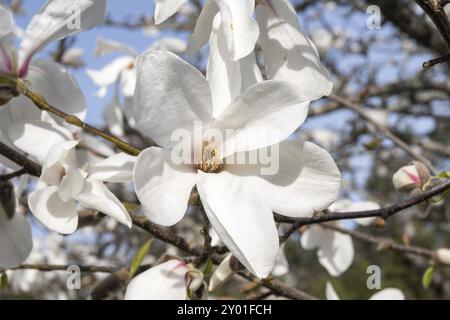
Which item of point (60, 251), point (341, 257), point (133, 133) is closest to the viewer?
point (341, 257)

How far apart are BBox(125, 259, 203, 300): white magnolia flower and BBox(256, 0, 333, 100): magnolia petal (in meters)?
0.25

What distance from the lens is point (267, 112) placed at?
599 millimetres

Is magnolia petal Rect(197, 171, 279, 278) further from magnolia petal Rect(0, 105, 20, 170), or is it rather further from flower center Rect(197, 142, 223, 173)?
magnolia petal Rect(0, 105, 20, 170)

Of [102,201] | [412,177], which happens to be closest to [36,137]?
[102,201]

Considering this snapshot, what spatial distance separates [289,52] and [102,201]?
0.28 meters

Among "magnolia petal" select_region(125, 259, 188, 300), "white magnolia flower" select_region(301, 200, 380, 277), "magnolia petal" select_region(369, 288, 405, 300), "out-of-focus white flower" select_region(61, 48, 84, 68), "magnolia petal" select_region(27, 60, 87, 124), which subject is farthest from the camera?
"out-of-focus white flower" select_region(61, 48, 84, 68)

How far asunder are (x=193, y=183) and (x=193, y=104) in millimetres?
84

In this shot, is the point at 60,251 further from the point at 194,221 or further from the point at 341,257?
the point at 341,257

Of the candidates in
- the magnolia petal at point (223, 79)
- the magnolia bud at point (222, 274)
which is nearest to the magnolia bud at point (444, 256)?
the magnolia bud at point (222, 274)

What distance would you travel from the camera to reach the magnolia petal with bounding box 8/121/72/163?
70cm

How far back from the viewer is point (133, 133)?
186 cm

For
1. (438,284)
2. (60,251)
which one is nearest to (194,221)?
(60,251)

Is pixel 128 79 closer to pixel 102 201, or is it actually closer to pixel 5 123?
pixel 5 123

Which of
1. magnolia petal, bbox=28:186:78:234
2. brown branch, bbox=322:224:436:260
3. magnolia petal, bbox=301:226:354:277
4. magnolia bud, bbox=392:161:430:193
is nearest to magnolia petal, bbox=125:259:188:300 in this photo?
magnolia petal, bbox=28:186:78:234
